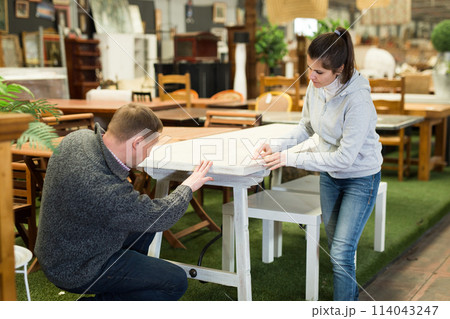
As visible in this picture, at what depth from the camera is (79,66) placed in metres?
9.79

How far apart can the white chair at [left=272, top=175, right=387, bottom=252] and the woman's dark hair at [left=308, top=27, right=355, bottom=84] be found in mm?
1048

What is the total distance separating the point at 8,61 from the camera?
8.38 metres

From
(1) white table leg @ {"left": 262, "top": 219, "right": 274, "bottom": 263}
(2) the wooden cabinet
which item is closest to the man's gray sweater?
(1) white table leg @ {"left": 262, "top": 219, "right": 274, "bottom": 263}

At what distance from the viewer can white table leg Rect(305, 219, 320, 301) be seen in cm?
262

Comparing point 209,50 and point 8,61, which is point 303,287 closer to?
point 8,61

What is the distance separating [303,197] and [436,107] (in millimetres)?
3294

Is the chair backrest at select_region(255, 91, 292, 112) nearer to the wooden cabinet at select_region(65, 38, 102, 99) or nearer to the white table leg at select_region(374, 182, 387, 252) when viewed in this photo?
the white table leg at select_region(374, 182, 387, 252)

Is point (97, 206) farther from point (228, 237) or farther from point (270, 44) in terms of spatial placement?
point (270, 44)

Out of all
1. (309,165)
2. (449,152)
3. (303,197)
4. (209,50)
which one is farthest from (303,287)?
(209,50)

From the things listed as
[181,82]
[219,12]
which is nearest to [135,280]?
[181,82]

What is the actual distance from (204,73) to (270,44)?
1.26m

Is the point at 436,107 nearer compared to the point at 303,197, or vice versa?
the point at 303,197

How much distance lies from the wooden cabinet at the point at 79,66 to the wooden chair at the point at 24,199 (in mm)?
6952
